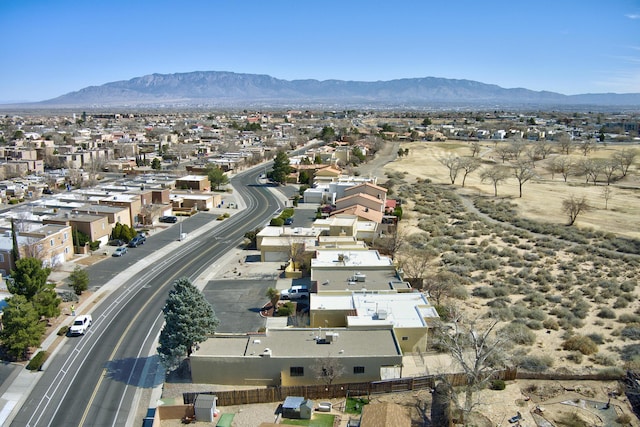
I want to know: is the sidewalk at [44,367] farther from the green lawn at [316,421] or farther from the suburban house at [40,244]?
the green lawn at [316,421]

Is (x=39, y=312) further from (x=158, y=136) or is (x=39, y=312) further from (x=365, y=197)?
(x=158, y=136)

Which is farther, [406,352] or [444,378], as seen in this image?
[406,352]

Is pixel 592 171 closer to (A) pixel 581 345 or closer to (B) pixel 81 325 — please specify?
(A) pixel 581 345

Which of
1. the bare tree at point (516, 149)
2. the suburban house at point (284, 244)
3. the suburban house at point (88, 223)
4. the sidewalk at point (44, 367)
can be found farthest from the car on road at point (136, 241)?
the bare tree at point (516, 149)

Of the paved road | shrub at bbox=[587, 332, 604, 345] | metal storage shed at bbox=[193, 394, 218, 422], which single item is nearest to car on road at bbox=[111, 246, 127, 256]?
the paved road

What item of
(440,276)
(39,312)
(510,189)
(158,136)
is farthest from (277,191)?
(158,136)

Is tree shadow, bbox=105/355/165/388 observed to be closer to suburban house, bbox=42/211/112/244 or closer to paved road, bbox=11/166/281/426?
paved road, bbox=11/166/281/426
